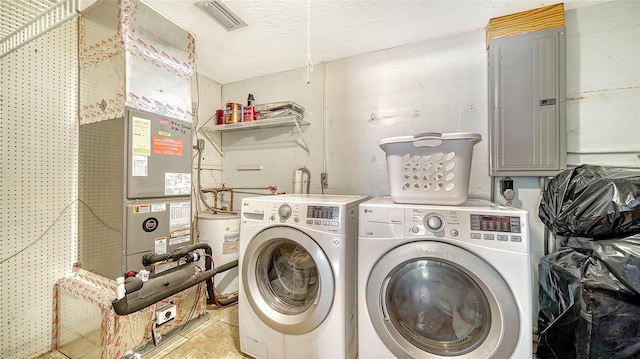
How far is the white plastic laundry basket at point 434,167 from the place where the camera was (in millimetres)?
1232

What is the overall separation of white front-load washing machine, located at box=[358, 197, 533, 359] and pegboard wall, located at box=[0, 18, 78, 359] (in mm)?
2027

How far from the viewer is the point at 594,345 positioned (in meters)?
0.98

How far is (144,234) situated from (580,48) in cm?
314

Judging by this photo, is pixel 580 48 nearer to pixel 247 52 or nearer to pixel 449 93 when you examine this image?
pixel 449 93

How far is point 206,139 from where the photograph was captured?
264 cm

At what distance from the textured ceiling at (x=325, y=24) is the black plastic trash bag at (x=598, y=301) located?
159 cm

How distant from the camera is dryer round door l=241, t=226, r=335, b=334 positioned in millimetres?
1292

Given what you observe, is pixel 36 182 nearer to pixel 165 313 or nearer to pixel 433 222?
pixel 165 313

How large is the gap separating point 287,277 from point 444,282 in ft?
3.02

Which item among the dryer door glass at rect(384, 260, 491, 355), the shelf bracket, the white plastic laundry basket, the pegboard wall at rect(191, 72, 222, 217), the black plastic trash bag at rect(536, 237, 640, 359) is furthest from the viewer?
the shelf bracket

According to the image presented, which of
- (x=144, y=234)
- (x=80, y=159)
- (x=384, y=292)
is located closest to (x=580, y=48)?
(x=384, y=292)

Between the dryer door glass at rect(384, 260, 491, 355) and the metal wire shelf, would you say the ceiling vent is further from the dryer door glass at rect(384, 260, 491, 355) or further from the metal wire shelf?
the dryer door glass at rect(384, 260, 491, 355)

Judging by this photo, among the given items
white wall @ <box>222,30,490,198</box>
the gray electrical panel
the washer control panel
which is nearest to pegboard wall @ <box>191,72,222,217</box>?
white wall @ <box>222,30,490,198</box>

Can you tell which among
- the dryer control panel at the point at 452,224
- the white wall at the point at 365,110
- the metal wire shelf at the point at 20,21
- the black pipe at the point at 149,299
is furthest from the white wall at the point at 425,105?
the metal wire shelf at the point at 20,21
